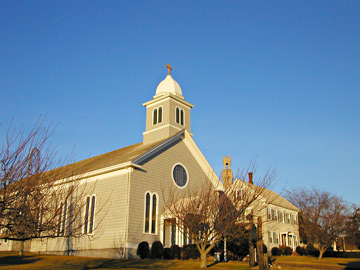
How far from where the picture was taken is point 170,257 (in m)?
24.7

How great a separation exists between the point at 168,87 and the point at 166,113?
3155mm

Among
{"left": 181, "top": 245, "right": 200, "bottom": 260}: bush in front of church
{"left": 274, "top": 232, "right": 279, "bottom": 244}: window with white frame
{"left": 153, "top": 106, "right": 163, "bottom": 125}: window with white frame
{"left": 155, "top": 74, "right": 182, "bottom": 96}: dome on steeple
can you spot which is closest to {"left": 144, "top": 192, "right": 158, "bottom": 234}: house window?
{"left": 181, "top": 245, "right": 200, "bottom": 260}: bush in front of church

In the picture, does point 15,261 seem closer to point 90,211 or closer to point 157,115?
point 90,211

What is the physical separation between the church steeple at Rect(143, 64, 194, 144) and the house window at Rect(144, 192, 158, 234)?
635cm

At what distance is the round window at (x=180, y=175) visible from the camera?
2909 centimetres

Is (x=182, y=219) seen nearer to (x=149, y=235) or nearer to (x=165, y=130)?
(x=149, y=235)

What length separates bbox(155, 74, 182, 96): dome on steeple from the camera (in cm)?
3372

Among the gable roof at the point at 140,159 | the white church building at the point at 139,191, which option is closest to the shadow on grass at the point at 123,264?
the white church building at the point at 139,191

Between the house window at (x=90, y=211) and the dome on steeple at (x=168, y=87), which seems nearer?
the house window at (x=90, y=211)

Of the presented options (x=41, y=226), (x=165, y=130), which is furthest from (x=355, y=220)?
(x=41, y=226)

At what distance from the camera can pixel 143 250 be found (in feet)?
79.1

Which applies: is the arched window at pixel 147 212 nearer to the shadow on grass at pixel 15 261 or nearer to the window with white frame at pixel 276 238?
the shadow on grass at pixel 15 261

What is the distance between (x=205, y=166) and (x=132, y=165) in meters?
8.51

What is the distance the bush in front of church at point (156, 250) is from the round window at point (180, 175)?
5592mm
